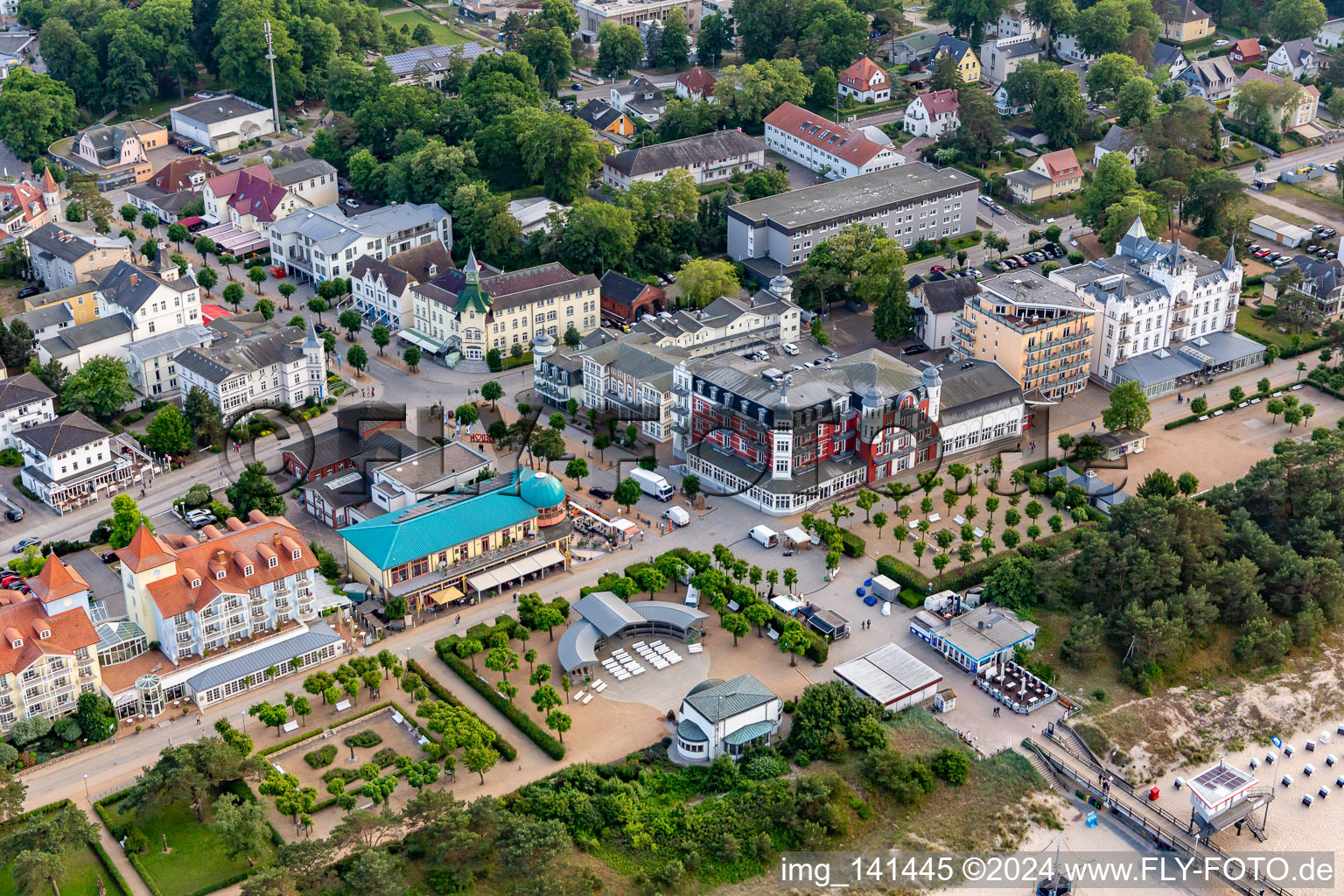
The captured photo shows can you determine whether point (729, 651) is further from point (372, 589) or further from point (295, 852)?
point (295, 852)

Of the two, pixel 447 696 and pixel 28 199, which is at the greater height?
pixel 28 199

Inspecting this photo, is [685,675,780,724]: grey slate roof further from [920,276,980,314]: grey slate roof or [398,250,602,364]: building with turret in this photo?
[920,276,980,314]: grey slate roof

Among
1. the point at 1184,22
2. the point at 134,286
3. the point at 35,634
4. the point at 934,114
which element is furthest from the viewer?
the point at 1184,22

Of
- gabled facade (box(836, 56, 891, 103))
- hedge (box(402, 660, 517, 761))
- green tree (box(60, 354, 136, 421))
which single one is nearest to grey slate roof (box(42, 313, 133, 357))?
green tree (box(60, 354, 136, 421))

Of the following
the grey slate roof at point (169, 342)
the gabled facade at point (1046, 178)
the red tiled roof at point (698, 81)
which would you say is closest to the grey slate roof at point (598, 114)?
the red tiled roof at point (698, 81)

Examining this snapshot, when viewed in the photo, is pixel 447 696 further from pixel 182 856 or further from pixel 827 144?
pixel 827 144

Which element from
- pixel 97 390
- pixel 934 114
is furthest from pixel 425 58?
pixel 97 390

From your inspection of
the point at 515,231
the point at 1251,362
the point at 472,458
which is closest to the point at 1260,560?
the point at 1251,362
